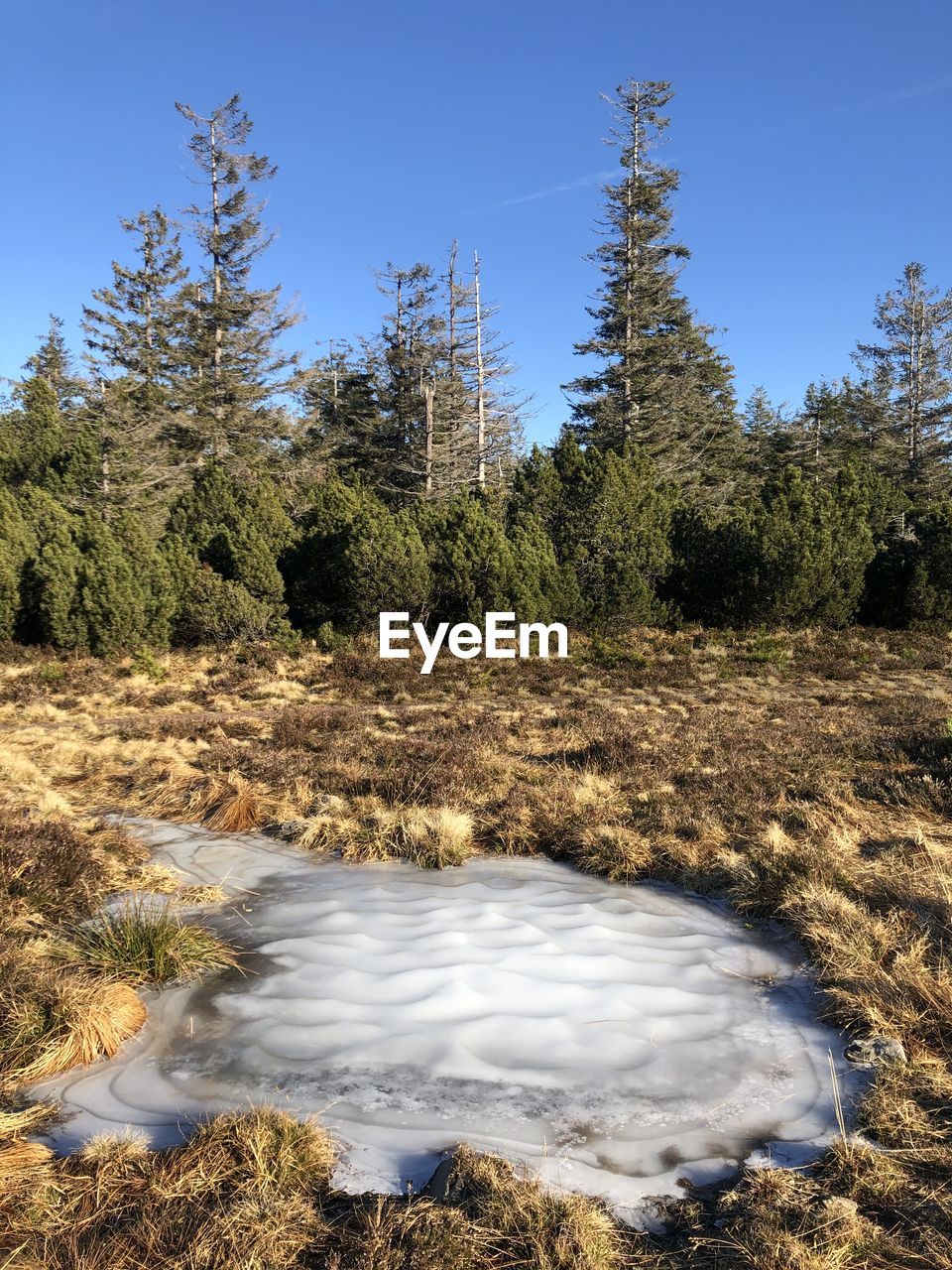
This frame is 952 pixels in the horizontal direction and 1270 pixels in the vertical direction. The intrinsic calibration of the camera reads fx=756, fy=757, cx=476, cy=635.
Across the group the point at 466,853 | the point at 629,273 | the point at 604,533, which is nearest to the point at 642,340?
the point at 629,273

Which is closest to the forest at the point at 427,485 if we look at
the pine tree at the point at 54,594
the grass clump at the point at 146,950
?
the pine tree at the point at 54,594

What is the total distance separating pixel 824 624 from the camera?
62.3ft

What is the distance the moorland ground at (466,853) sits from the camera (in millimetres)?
2332

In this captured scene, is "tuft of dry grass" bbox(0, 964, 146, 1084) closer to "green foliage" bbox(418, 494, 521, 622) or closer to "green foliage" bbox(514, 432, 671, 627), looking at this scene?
"green foliage" bbox(418, 494, 521, 622)

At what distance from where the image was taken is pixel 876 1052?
132 inches

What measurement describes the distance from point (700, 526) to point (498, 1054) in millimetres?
18221

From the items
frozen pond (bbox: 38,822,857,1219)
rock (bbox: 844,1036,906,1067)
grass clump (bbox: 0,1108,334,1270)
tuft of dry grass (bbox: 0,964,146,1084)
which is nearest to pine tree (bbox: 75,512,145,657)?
frozen pond (bbox: 38,822,857,1219)

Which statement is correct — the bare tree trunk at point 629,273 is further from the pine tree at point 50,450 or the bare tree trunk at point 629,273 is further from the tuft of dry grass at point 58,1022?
the tuft of dry grass at point 58,1022

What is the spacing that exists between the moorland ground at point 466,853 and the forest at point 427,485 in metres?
2.18

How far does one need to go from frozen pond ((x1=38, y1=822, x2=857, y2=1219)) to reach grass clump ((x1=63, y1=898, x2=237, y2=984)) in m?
0.13

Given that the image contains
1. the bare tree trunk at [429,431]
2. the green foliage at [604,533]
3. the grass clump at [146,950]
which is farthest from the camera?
the bare tree trunk at [429,431]

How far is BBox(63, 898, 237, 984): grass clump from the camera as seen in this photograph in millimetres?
3938

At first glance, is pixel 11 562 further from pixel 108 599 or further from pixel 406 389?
pixel 406 389

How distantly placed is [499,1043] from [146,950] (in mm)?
1971
